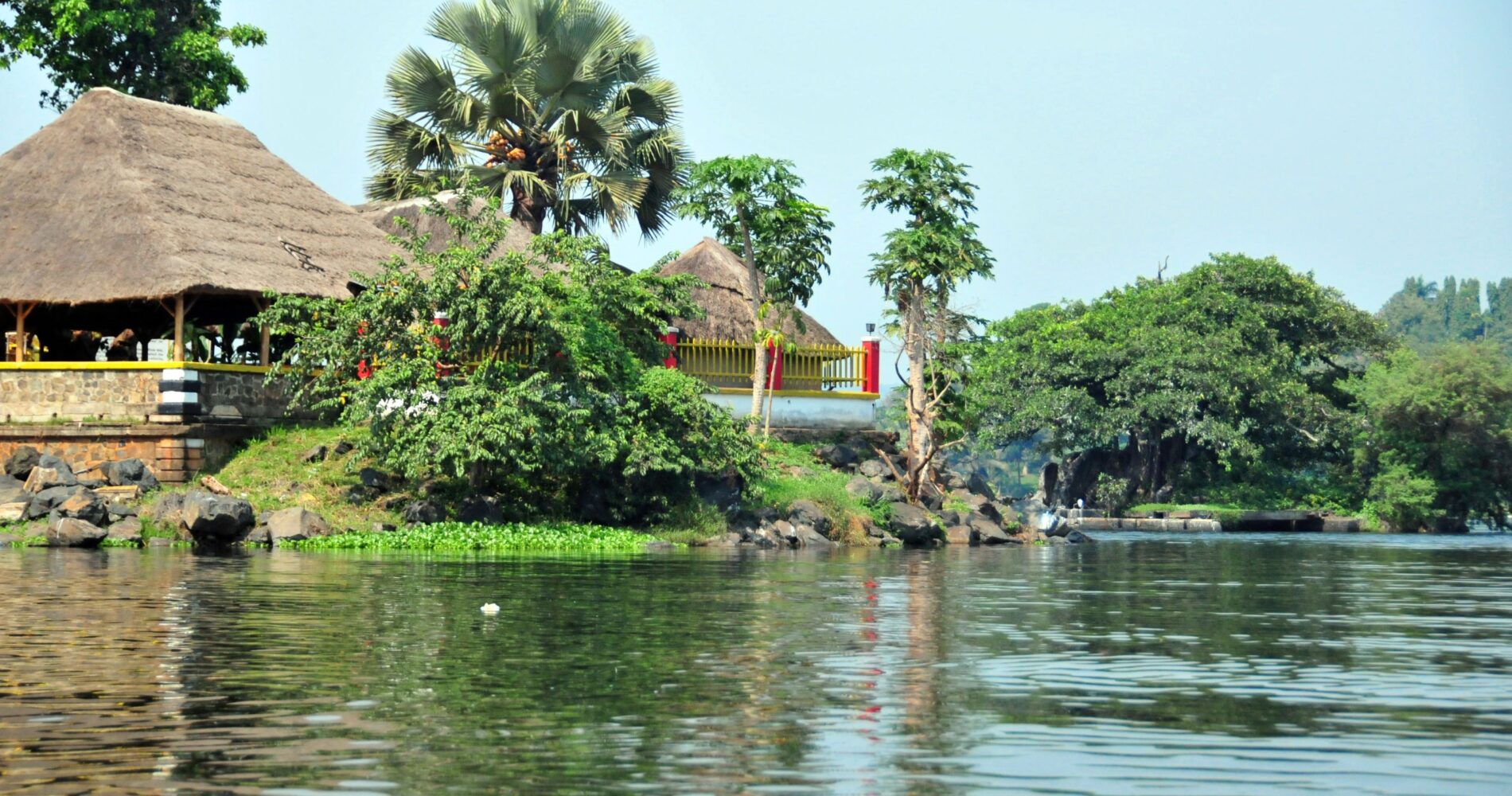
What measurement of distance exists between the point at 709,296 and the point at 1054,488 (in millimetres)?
30984

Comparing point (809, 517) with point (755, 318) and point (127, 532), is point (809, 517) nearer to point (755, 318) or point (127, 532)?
point (755, 318)

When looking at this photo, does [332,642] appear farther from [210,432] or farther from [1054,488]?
[1054,488]

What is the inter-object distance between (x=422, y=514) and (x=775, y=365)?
12605 millimetres

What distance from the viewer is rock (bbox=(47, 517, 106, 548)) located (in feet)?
87.0

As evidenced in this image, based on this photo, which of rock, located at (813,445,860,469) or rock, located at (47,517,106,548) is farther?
rock, located at (813,445,860,469)

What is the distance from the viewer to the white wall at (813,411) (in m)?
39.9

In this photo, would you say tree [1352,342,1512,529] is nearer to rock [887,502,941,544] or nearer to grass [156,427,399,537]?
rock [887,502,941,544]

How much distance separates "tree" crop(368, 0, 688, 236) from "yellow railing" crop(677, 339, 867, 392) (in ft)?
20.1

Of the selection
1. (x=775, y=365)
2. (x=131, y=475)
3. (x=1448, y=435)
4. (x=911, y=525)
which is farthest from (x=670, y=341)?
(x=1448, y=435)

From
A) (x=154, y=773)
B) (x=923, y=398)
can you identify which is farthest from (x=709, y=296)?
(x=154, y=773)

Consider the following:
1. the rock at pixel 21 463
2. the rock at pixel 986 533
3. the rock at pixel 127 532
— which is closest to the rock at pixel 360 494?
the rock at pixel 127 532

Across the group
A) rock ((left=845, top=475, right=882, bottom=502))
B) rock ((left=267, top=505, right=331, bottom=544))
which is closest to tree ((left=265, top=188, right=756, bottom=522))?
rock ((left=267, top=505, right=331, bottom=544))

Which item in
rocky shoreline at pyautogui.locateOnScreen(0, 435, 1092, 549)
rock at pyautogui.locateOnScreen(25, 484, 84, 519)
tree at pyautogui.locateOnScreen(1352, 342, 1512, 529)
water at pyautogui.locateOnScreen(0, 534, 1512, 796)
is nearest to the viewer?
water at pyautogui.locateOnScreen(0, 534, 1512, 796)

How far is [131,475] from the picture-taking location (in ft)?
97.0
